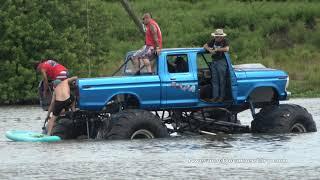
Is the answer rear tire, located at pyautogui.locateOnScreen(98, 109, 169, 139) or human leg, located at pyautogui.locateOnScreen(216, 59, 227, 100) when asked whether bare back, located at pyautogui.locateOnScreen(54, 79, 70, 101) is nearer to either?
rear tire, located at pyautogui.locateOnScreen(98, 109, 169, 139)

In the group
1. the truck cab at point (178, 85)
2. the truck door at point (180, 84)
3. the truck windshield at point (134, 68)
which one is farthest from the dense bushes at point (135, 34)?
the truck door at point (180, 84)

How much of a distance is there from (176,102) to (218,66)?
1211mm

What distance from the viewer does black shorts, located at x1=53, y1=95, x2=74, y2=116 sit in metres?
20.7

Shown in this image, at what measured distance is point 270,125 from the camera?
2123 centimetres

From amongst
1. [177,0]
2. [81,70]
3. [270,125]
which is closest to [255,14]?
[177,0]

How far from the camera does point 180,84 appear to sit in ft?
67.9

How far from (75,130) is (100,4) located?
1111 inches

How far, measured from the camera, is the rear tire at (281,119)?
21188 millimetres

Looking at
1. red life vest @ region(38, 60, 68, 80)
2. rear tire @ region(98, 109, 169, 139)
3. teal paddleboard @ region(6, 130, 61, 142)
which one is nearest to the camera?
rear tire @ region(98, 109, 169, 139)

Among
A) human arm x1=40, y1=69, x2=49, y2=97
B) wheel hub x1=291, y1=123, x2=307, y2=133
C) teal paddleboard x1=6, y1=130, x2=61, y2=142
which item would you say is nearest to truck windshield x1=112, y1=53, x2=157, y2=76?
human arm x1=40, y1=69, x2=49, y2=97

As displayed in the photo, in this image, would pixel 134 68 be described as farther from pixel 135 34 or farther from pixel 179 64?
pixel 135 34

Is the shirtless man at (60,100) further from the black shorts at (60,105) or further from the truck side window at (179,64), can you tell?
the truck side window at (179,64)

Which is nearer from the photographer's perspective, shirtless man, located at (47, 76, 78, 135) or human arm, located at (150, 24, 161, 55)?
shirtless man, located at (47, 76, 78, 135)

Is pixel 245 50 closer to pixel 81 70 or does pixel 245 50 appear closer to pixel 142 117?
pixel 81 70
